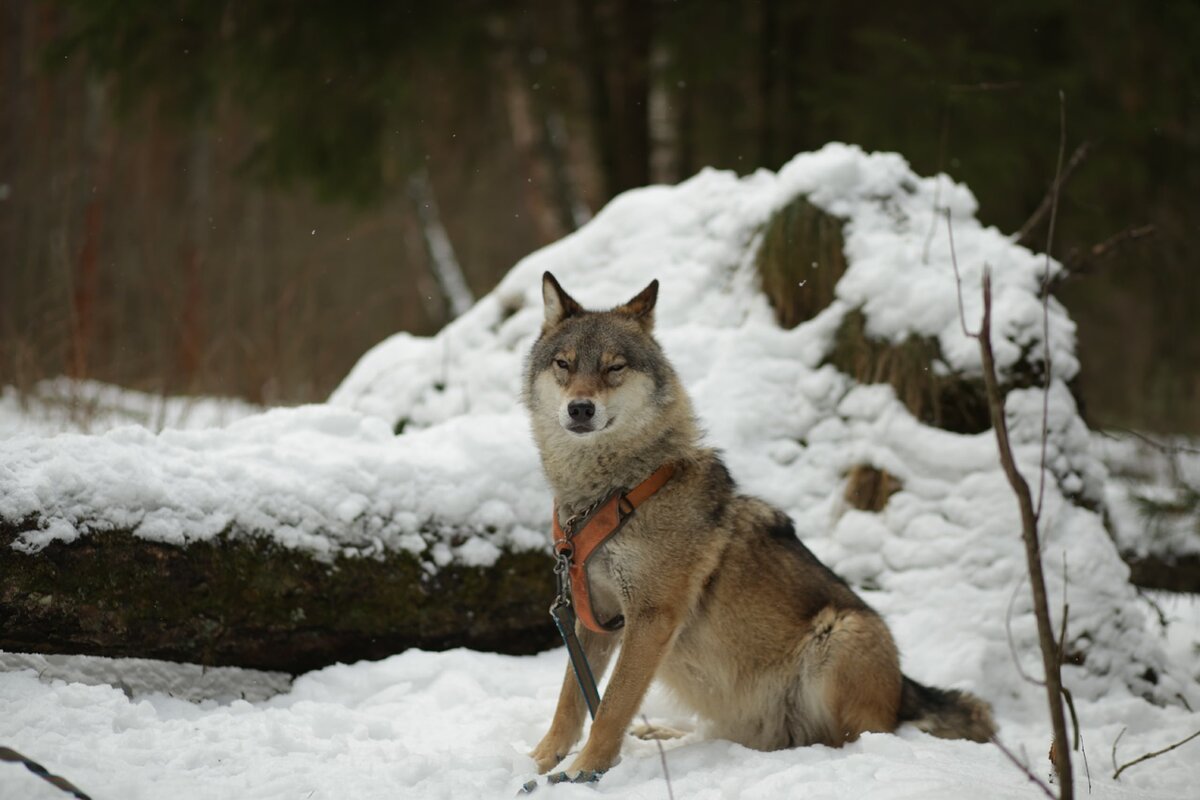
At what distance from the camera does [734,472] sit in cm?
518

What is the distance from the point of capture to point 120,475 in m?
3.42

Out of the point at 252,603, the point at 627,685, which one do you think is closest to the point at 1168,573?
the point at 627,685

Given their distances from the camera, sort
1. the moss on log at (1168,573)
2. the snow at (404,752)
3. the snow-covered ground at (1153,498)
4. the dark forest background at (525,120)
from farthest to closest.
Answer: the dark forest background at (525,120)
the moss on log at (1168,573)
the snow-covered ground at (1153,498)
the snow at (404,752)

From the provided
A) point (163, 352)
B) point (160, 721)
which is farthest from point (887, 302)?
point (163, 352)

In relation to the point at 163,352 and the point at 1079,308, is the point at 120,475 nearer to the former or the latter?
the point at 163,352

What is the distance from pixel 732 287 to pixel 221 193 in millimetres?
11459

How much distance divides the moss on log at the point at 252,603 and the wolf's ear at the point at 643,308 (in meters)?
1.37

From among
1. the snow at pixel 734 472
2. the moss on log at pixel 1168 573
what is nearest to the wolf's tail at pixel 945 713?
the snow at pixel 734 472

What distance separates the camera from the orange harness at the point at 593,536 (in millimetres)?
3248

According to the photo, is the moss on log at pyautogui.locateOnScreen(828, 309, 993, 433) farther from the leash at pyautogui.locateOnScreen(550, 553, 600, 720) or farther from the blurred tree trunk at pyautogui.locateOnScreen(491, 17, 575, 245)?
the blurred tree trunk at pyautogui.locateOnScreen(491, 17, 575, 245)

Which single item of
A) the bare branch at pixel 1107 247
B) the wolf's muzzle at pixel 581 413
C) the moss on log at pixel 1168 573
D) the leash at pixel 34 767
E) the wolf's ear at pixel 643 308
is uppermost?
the bare branch at pixel 1107 247

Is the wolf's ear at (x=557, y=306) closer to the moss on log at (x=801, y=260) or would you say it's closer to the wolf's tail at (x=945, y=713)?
the wolf's tail at (x=945, y=713)

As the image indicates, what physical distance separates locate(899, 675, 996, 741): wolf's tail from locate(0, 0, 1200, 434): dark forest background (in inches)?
197

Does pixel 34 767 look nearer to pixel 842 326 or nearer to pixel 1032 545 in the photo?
pixel 1032 545
